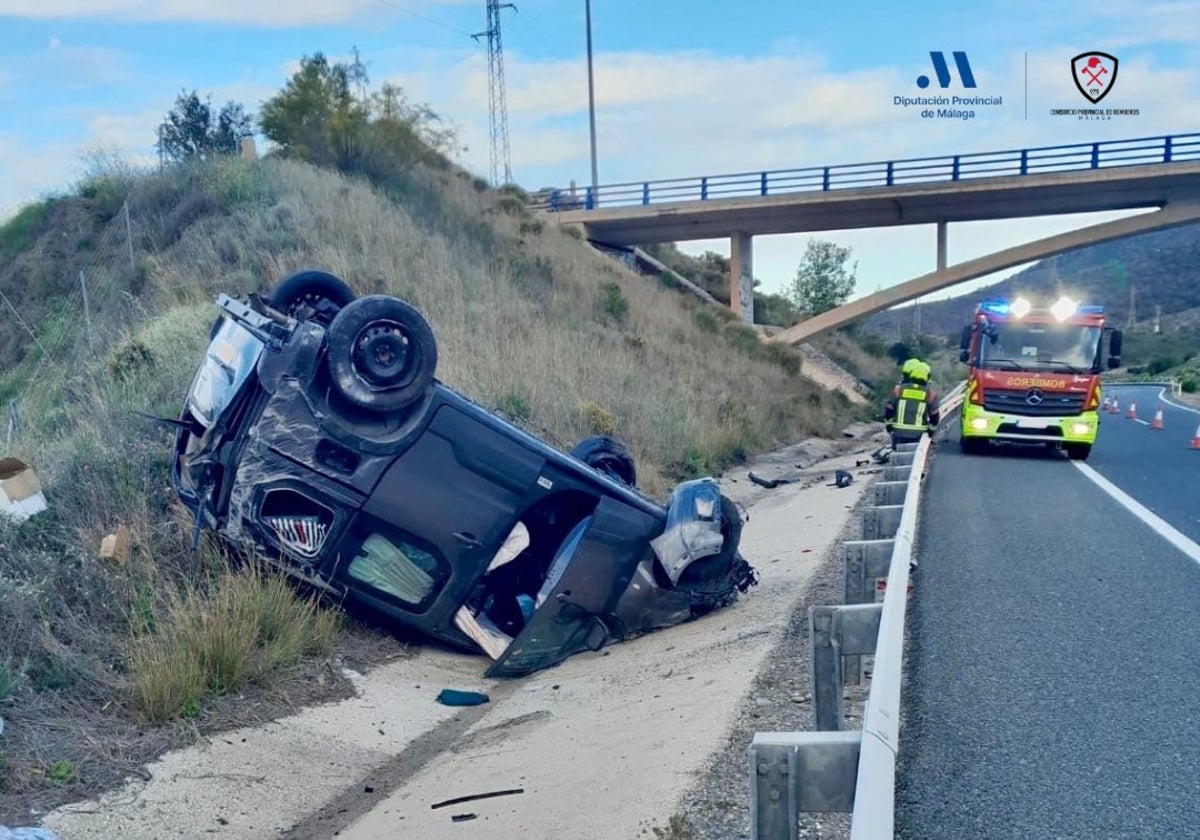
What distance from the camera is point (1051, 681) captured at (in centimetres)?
565

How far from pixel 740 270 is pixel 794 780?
3649 cm

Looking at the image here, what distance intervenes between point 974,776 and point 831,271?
51.7 meters

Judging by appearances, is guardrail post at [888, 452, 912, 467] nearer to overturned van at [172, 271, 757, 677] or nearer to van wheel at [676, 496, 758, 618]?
van wheel at [676, 496, 758, 618]

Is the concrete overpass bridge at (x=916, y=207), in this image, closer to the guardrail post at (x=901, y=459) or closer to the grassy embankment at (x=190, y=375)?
the grassy embankment at (x=190, y=375)

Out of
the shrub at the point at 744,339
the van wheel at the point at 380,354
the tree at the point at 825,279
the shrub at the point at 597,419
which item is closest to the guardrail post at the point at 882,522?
the van wheel at the point at 380,354

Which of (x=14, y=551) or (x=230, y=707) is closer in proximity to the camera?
(x=230, y=707)

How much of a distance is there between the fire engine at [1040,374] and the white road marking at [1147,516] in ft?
4.41

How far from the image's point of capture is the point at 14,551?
22.2ft

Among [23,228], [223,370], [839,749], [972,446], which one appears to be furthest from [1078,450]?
[23,228]

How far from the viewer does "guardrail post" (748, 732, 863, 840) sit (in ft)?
9.27

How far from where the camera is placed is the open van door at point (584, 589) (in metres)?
6.72

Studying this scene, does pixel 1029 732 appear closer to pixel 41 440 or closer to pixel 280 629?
pixel 280 629

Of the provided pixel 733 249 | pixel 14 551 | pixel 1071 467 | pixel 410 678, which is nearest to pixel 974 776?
pixel 410 678

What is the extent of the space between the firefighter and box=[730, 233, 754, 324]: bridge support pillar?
23037mm
